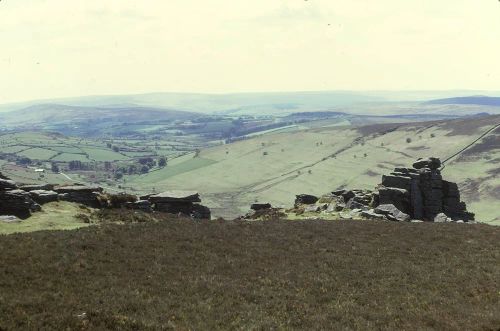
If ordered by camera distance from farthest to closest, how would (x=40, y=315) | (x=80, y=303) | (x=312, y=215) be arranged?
(x=312, y=215) < (x=80, y=303) < (x=40, y=315)

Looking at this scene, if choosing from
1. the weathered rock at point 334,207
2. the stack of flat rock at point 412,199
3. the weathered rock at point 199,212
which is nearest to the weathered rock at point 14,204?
the weathered rock at point 199,212

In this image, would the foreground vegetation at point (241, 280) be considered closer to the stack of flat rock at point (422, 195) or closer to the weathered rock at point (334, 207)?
the weathered rock at point (334, 207)

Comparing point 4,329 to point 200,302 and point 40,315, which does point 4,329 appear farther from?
point 200,302

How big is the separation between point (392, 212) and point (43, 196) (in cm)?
4454

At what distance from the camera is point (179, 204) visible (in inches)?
2486

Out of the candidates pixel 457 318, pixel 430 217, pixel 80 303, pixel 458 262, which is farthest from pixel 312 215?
pixel 80 303

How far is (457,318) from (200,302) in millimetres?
14335

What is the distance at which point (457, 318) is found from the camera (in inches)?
1001

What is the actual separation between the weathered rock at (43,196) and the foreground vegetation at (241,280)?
12.4 metres

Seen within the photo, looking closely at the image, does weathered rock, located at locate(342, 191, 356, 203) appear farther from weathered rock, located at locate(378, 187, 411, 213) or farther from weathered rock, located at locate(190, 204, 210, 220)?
weathered rock, located at locate(190, 204, 210, 220)

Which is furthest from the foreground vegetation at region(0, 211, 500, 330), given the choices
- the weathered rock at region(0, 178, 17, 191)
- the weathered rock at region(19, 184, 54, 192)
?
the weathered rock at region(19, 184, 54, 192)

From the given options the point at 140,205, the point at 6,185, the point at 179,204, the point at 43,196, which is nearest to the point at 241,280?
the point at 43,196

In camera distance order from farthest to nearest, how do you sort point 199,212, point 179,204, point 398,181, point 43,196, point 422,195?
point 422,195
point 398,181
point 199,212
point 179,204
point 43,196

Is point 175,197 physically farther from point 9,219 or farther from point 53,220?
point 9,219
